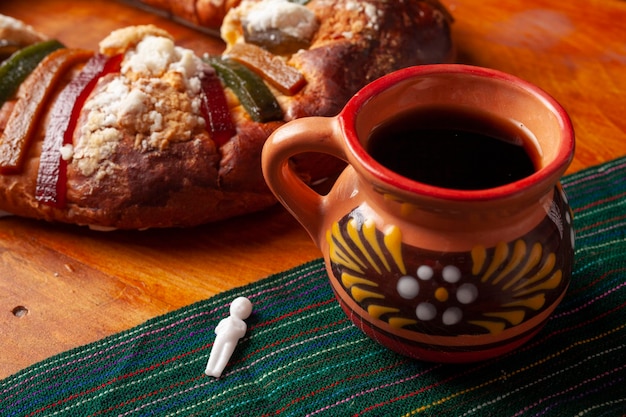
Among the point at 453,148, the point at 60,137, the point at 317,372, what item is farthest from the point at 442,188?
the point at 60,137

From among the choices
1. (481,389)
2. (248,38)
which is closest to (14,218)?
(248,38)

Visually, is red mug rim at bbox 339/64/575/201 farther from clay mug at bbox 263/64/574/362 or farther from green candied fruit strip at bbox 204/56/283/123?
green candied fruit strip at bbox 204/56/283/123

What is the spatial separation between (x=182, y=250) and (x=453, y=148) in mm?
580

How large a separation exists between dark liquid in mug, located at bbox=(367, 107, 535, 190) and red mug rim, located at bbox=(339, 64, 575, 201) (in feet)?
0.18

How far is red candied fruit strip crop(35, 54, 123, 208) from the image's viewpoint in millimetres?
1269

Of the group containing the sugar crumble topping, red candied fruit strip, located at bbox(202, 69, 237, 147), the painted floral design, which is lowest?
the painted floral design

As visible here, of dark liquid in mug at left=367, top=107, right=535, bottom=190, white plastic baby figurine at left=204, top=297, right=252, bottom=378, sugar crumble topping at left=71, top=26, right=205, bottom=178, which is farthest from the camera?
sugar crumble topping at left=71, top=26, right=205, bottom=178

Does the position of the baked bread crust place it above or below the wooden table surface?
above

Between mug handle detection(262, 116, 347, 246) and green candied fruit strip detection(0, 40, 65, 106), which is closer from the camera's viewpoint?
mug handle detection(262, 116, 347, 246)

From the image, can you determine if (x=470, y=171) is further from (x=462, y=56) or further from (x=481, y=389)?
(x=462, y=56)

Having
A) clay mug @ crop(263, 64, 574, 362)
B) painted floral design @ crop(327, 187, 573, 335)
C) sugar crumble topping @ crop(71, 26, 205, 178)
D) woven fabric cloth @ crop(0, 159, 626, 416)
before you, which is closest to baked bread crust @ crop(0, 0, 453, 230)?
sugar crumble topping @ crop(71, 26, 205, 178)

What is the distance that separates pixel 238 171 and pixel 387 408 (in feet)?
1.77

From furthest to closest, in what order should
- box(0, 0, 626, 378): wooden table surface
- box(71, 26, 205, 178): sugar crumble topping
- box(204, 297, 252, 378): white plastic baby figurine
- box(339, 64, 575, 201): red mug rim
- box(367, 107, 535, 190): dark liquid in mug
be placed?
box(71, 26, 205, 178): sugar crumble topping < box(0, 0, 626, 378): wooden table surface < box(204, 297, 252, 378): white plastic baby figurine < box(367, 107, 535, 190): dark liquid in mug < box(339, 64, 575, 201): red mug rim

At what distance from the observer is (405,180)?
0.80 meters
